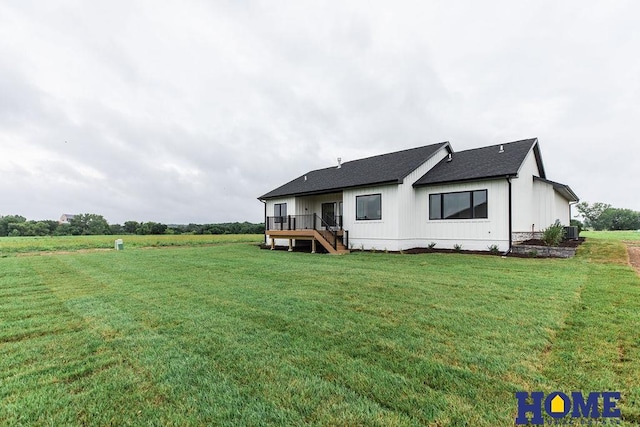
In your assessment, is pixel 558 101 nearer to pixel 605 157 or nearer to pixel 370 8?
pixel 605 157

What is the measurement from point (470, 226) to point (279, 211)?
12.2 metres

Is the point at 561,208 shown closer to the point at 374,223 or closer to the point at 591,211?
the point at 374,223

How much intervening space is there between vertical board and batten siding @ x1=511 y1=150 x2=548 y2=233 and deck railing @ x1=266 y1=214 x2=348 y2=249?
314 inches

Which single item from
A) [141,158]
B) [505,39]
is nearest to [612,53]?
[505,39]

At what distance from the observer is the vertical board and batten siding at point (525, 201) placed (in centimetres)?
1225

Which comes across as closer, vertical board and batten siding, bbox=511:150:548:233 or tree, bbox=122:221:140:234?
vertical board and batten siding, bbox=511:150:548:233

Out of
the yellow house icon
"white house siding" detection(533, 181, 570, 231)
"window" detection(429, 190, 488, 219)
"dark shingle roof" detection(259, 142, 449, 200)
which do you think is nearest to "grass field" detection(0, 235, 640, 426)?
the yellow house icon

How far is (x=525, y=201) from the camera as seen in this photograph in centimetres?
1289

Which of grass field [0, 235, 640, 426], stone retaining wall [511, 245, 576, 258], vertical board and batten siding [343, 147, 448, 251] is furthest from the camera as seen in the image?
vertical board and batten siding [343, 147, 448, 251]

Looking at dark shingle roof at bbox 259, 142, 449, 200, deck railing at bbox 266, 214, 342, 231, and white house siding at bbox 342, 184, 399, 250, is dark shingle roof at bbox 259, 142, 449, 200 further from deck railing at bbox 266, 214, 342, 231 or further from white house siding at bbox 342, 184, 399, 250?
deck railing at bbox 266, 214, 342, 231

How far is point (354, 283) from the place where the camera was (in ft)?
22.2

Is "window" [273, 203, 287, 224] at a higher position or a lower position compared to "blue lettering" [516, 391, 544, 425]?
higher

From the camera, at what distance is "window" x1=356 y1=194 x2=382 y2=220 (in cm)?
1466

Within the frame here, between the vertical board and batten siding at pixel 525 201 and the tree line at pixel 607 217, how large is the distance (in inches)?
2039
